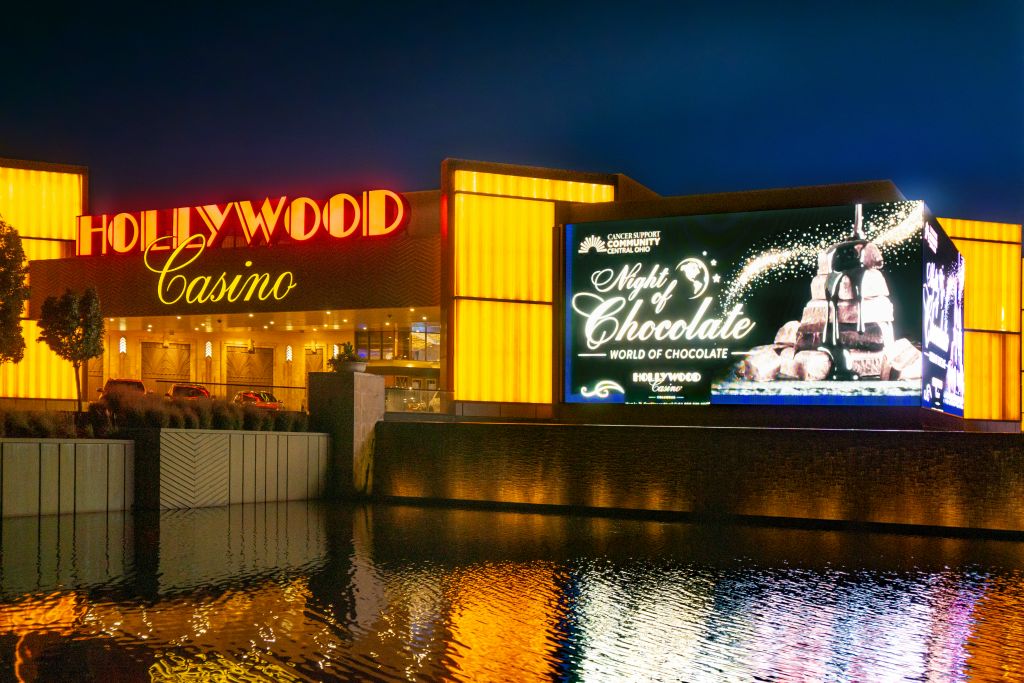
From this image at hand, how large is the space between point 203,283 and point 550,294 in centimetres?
1296

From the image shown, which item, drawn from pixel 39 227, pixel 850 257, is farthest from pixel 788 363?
pixel 39 227

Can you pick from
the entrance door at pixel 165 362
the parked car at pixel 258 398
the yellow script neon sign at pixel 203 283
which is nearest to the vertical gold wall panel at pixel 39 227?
the entrance door at pixel 165 362

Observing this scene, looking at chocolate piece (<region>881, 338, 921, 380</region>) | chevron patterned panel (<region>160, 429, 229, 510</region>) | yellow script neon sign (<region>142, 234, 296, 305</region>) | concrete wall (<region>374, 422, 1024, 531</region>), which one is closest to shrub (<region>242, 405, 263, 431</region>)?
chevron patterned panel (<region>160, 429, 229, 510</region>)

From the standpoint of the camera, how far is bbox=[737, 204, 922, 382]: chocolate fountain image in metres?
23.1

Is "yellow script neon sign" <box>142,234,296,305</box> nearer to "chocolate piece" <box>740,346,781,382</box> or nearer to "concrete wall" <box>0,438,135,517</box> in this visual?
"concrete wall" <box>0,438,135,517</box>

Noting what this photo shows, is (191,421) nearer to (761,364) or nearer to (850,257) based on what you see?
(761,364)

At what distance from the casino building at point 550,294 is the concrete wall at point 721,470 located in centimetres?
272

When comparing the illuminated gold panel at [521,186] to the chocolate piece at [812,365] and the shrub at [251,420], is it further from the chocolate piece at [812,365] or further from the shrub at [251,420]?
the chocolate piece at [812,365]

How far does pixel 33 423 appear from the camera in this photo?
2075cm

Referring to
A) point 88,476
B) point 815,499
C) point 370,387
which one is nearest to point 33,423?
point 88,476

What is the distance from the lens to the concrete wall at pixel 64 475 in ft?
63.7

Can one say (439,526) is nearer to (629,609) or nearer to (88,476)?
(88,476)

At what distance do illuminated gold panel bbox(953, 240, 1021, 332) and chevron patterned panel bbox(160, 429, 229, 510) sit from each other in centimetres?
2740

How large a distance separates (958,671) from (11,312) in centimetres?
Answer: 3121
